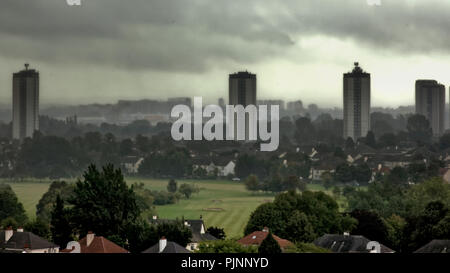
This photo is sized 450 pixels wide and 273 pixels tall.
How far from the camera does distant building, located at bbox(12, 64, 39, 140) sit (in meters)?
80.2

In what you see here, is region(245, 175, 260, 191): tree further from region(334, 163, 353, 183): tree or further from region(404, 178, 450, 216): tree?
region(404, 178, 450, 216): tree

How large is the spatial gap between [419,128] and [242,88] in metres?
31.2

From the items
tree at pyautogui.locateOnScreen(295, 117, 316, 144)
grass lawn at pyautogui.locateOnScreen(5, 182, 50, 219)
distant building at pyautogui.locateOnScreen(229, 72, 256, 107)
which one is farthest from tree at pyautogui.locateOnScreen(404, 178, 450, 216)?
tree at pyautogui.locateOnScreen(295, 117, 316, 144)

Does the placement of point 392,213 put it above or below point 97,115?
below

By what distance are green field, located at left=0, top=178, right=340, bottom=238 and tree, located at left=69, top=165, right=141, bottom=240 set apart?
494 inches

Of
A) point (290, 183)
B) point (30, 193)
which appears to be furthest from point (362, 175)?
point (30, 193)

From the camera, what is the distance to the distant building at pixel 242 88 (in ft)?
280

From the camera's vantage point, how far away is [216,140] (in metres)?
95.6

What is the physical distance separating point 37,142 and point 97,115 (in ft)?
47.3

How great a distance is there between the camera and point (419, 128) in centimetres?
10794

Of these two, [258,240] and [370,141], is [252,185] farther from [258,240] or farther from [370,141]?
[370,141]

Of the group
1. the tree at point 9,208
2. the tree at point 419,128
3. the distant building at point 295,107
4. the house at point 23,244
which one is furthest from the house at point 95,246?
the distant building at point 295,107
